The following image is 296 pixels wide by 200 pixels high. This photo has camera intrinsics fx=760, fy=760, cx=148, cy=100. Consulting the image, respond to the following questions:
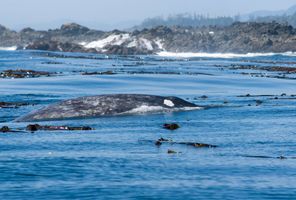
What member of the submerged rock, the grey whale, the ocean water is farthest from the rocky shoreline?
the submerged rock

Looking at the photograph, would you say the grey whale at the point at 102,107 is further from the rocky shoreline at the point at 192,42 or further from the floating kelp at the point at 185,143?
the rocky shoreline at the point at 192,42

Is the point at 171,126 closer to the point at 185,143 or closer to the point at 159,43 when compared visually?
the point at 185,143

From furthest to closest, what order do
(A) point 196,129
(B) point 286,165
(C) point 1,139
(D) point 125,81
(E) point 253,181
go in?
(D) point 125,81, (A) point 196,129, (C) point 1,139, (B) point 286,165, (E) point 253,181

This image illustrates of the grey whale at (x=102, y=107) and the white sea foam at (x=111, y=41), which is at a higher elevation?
the grey whale at (x=102, y=107)

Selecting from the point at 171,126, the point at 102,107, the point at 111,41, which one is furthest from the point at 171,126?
the point at 111,41

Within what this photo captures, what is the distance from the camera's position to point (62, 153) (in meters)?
17.8

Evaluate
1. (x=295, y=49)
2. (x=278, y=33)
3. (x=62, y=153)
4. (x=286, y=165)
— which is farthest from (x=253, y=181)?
(x=278, y=33)

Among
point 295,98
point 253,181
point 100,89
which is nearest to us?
point 253,181

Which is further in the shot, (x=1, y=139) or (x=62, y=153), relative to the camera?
(x=1, y=139)

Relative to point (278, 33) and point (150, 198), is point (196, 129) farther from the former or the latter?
point (278, 33)

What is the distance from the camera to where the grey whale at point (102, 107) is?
25.3 m

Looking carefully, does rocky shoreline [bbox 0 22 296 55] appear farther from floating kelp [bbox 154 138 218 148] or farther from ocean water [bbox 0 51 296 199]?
floating kelp [bbox 154 138 218 148]

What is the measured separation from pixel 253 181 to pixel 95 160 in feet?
12.8

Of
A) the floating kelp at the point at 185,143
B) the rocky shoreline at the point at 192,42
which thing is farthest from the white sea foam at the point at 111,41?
the floating kelp at the point at 185,143
